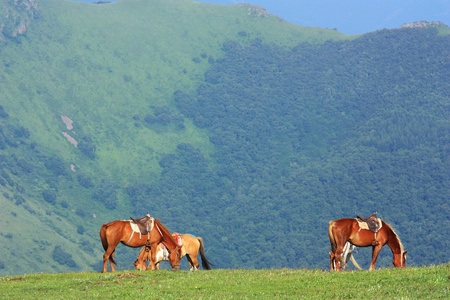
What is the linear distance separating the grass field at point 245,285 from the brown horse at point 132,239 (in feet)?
12.4

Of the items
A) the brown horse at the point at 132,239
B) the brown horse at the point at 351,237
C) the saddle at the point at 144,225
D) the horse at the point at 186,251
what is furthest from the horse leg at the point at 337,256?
the saddle at the point at 144,225

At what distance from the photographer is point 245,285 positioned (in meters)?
27.7

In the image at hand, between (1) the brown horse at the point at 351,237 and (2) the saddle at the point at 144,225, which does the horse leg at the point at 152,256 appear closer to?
(2) the saddle at the point at 144,225

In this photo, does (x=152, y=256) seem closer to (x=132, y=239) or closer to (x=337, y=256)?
(x=132, y=239)

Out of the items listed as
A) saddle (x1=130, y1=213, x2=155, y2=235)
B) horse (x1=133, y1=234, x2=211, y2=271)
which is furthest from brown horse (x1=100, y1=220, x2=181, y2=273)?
horse (x1=133, y1=234, x2=211, y2=271)

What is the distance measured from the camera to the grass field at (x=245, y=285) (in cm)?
2470

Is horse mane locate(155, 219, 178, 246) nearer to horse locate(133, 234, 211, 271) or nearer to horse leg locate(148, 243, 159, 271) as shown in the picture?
horse leg locate(148, 243, 159, 271)

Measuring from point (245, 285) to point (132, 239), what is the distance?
10636mm

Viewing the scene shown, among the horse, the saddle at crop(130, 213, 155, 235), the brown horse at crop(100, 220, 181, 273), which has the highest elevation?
the saddle at crop(130, 213, 155, 235)

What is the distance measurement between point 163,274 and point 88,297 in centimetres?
747

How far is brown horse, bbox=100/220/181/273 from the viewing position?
117 feet

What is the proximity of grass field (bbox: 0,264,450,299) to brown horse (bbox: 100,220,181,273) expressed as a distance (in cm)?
378

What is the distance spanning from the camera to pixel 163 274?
32625mm

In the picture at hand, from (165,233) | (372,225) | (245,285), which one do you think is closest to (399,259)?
(372,225)
